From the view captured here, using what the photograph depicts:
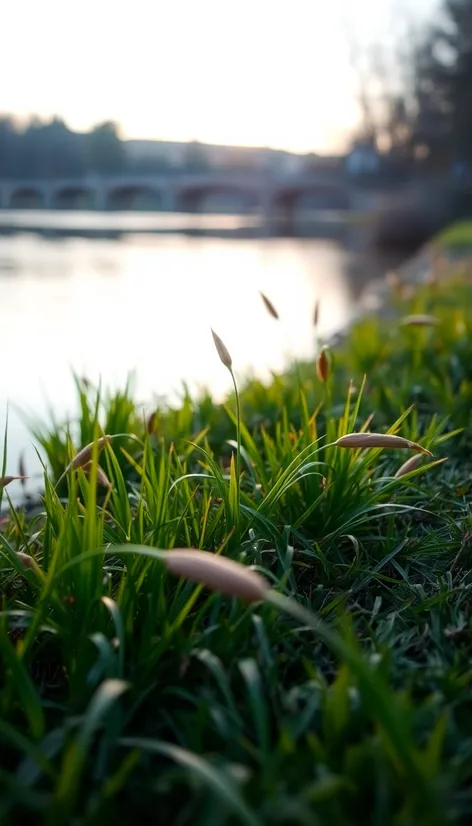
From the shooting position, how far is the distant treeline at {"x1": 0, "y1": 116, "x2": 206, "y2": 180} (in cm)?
2945

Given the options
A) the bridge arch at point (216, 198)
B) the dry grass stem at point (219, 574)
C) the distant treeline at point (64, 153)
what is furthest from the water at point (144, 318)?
the bridge arch at point (216, 198)

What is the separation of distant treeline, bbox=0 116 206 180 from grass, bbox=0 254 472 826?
89.7ft

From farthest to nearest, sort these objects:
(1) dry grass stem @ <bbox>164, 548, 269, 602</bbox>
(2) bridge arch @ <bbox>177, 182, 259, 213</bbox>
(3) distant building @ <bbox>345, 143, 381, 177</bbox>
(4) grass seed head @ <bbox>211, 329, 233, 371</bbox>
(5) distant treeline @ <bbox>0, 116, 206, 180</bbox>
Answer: (2) bridge arch @ <bbox>177, 182, 259, 213</bbox>
(3) distant building @ <bbox>345, 143, 381, 177</bbox>
(5) distant treeline @ <bbox>0, 116, 206, 180</bbox>
(4) grass seed head @ <bbox>211, 329, 233, 371</bbox>
(1) dry grass stem @ <bbox>164, 548, 269, 602</bbox>

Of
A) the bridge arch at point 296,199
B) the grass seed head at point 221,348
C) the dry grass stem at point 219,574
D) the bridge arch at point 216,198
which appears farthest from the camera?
the bridge arch at point 216,198

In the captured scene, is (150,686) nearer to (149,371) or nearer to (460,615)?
(460,615)

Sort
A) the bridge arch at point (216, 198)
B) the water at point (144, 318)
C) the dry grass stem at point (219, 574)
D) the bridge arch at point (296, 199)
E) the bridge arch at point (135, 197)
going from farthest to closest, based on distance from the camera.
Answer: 1. the bridge arch at point (135, 197)
2. the bridge arch at point (216, 198)
3. the bridge arch at point (296, 199)
4. the water at point (144, 318)
5. the dry grass stem at point (219, 574)

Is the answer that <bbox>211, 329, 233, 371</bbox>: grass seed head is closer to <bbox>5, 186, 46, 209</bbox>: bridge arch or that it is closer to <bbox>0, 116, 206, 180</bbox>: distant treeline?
<bbox>0, 116, 206, 180</bbox>: distant treeline

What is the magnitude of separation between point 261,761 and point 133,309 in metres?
8.85

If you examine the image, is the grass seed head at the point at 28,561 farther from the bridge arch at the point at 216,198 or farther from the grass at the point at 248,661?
the bridge arch at the point at 216,198

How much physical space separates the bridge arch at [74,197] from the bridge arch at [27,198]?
2.57 ft

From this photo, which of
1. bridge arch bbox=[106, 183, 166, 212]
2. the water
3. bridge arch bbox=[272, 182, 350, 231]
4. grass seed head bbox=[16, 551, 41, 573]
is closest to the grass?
grass seed head bbox=[16, 551, 41, 573]

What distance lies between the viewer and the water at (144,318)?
5.27m

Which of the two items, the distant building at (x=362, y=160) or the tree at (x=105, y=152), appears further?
the tree at (x=105, y=152)

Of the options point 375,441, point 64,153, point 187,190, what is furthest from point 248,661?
point 187,190
